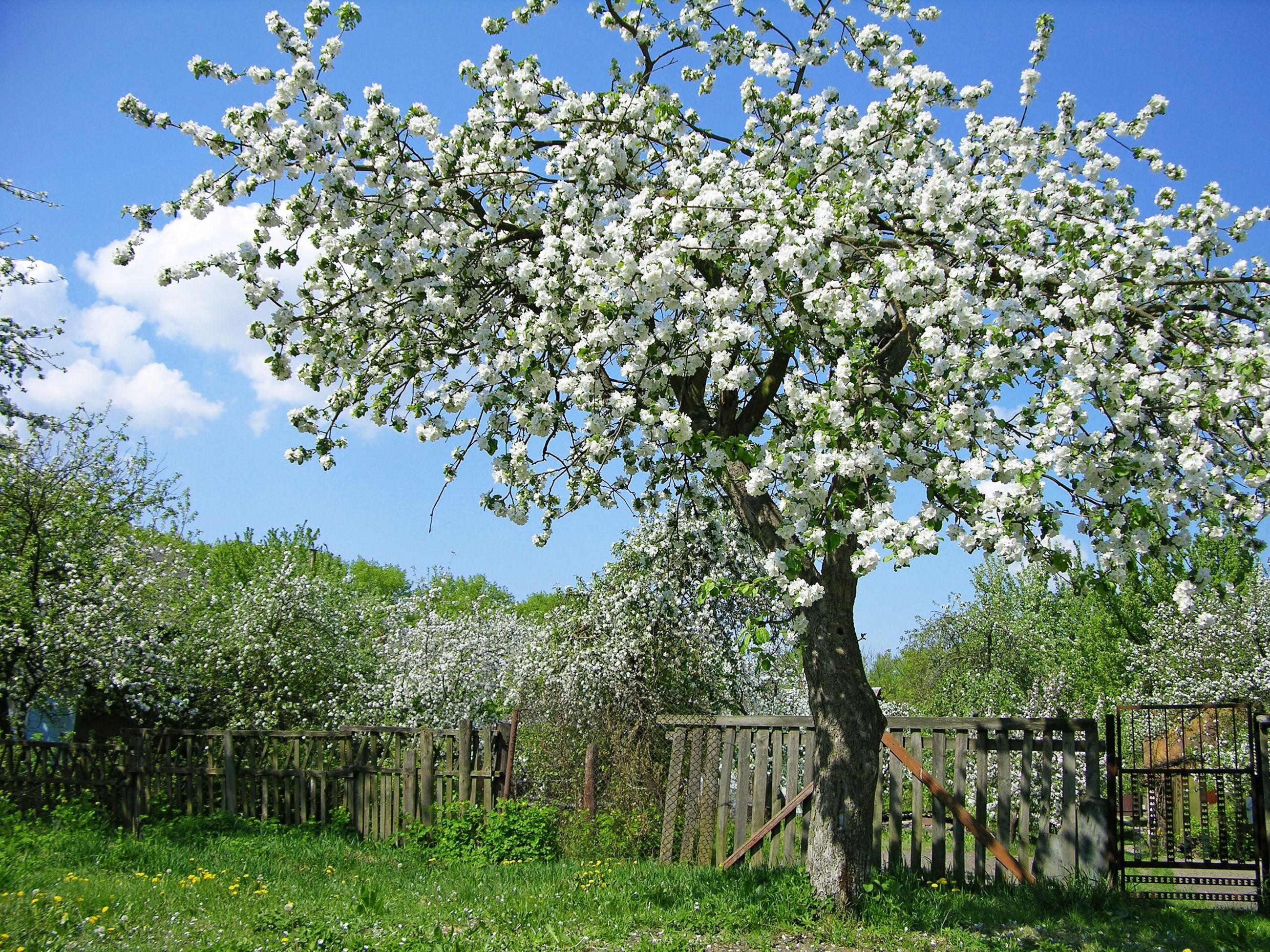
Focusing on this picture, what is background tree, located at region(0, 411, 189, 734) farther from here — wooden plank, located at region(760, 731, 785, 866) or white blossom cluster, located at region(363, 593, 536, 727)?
wooden plank, located at region(760, 731, 785, 866)

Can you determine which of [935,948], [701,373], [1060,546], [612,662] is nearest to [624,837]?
[612,662]

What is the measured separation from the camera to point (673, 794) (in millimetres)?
9656

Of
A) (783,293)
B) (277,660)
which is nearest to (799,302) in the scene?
(783,293)

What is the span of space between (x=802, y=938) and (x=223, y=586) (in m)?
16.1

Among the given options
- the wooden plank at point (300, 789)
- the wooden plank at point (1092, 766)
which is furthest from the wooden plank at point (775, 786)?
the wooden plank at point (300, 789)

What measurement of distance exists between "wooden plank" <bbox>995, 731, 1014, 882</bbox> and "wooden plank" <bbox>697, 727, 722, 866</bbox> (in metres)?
2.75

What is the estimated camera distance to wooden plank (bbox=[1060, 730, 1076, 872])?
290 inches

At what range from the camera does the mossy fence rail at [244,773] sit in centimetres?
1144

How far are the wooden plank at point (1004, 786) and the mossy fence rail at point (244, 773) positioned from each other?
19.5 feet

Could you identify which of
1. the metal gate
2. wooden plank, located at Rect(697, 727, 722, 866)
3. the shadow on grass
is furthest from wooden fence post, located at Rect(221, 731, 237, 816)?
the metal gate

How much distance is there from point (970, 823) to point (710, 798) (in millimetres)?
2693

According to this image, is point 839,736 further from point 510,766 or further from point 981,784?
point 510,766

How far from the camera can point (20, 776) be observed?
1241 centimetres

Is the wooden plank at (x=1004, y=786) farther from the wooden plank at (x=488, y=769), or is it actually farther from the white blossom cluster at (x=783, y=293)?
the wooden plank at (x=488, y=769)
